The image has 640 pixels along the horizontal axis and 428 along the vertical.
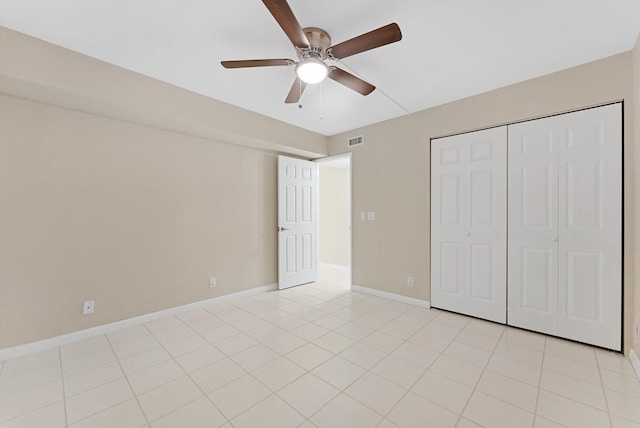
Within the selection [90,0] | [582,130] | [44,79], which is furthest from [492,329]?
[44,79]

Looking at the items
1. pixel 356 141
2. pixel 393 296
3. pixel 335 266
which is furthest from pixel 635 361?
pixel 335 266

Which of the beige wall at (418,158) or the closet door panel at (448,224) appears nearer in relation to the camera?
the beige wall at (418,158)

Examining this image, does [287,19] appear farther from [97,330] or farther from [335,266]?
[335,266]

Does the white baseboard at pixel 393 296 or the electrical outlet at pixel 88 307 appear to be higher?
the electrical outlet at pixel 88 307

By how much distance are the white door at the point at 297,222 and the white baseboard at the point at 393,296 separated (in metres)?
0.98

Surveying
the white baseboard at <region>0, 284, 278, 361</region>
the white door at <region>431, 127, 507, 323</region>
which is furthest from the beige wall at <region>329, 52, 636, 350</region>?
the white baseboard at <region>0, 284, 278, 361</region>

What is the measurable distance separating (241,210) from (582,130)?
13.2 ft

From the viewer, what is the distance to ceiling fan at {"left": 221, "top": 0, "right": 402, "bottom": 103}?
1.54m

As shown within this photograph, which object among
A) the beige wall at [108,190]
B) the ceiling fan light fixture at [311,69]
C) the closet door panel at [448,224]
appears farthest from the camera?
the closet door panel at [448,224]

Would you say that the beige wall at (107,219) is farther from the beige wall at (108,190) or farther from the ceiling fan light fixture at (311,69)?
the ceiling fan light fixture at (311,69)

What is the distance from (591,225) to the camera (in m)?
2.50

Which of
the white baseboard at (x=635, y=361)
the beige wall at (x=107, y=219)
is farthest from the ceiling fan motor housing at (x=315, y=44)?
the white baseboard at (x=635, y=361)

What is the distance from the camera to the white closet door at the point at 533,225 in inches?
106

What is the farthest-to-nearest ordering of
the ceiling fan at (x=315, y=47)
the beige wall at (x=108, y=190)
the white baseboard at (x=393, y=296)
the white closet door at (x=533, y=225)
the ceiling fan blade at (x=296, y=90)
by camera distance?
the white baseboard at (x=393, y=296), the white closet door at (x=533, y=225), the beige wall at (x=108, y=190), the ceiling fan blade at (x=296, y=90), the ceiling fan at (x=315, y=47)
